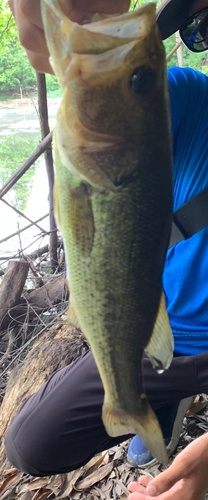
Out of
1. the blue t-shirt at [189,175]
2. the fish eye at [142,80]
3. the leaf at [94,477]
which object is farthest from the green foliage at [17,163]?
the fish eye at [142,80]

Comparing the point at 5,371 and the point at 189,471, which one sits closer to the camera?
the point at 189,471

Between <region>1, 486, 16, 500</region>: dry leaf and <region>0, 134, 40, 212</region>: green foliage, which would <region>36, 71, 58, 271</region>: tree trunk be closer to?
<region>1, 486, 16, 500</region>: dry leaf

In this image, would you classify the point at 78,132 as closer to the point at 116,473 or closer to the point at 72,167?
the point at 72,167

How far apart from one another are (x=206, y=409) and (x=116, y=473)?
704 millimetres

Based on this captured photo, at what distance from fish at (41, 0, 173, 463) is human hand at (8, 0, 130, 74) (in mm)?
111

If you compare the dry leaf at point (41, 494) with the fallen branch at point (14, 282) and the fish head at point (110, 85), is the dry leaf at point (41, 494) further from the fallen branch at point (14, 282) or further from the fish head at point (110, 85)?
the fish head at point (110, 85)

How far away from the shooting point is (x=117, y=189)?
2.25ft

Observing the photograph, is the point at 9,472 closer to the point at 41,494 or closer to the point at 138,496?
the point at 41,494

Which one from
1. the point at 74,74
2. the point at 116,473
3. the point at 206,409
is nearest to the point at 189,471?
the point at 116,473

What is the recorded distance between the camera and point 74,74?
23.6 inches

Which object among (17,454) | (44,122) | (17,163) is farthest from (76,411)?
(17,163)

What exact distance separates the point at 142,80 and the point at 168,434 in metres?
1.94

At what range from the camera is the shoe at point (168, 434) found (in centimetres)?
189

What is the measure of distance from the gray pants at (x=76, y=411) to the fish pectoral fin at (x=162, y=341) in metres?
0.88
